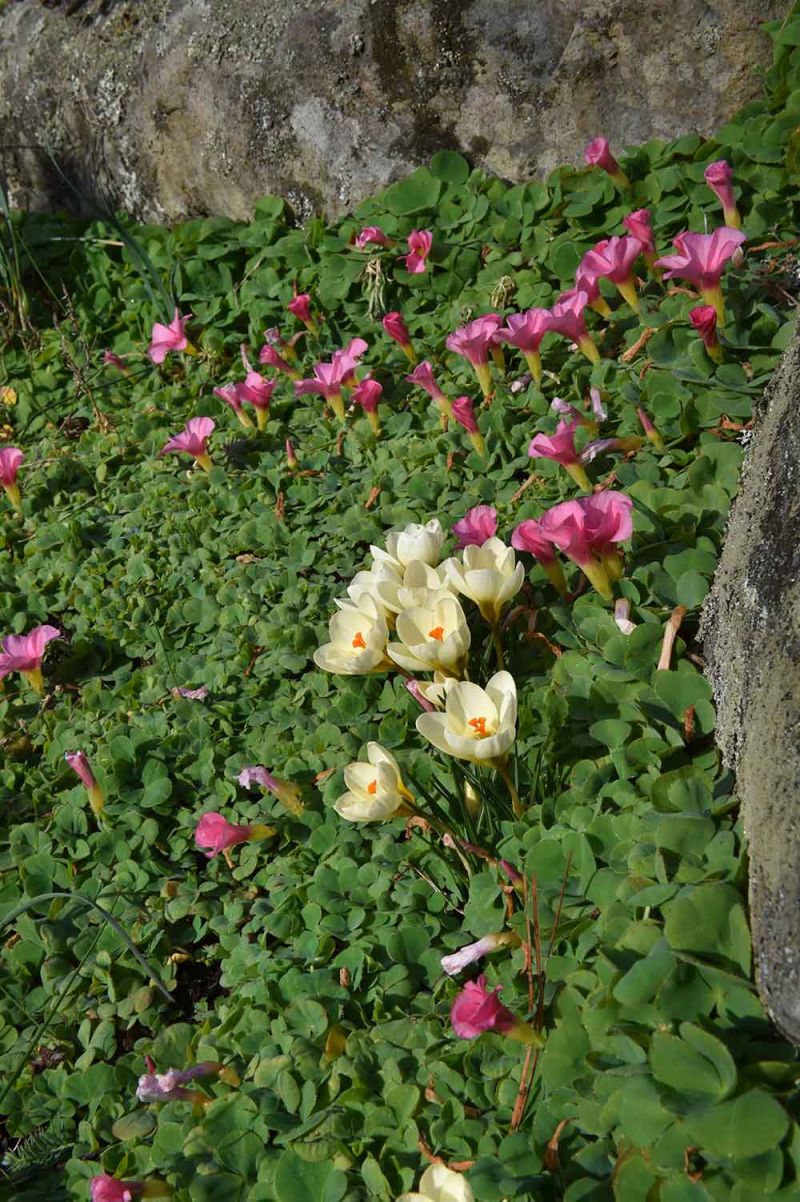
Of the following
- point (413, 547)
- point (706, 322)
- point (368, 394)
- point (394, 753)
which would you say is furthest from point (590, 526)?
point (368, 394)

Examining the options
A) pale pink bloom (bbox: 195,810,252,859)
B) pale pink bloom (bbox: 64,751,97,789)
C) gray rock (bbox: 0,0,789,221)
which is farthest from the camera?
gray rock (bbox: 0,0,789,221)

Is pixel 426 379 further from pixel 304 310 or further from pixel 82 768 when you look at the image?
pixel 82 768

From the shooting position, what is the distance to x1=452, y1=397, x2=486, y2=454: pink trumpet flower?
287cm

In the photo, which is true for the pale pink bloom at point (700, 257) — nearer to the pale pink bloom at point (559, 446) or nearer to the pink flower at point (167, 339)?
the pale pink bloom at point (559, 446)

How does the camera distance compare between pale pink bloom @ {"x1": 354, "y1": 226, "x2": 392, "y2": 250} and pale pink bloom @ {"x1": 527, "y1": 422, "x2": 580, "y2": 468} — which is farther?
pale pink bloom @ {"x1": 354, "y1": 226, "x2": 392, "y2": 250}

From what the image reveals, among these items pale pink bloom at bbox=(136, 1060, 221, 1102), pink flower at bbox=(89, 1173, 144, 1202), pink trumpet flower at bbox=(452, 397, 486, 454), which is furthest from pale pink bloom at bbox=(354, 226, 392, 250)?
pink flower at bbox=(89, 1173, 144, 1202)

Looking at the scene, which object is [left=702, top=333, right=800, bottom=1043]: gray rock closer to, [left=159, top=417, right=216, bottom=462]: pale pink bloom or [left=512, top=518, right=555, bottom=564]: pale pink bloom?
[left=512, top=518, right=555, bottom=564]: pale pink bloom

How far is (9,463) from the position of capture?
11.3 feet

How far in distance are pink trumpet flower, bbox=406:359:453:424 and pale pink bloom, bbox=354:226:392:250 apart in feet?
2.34

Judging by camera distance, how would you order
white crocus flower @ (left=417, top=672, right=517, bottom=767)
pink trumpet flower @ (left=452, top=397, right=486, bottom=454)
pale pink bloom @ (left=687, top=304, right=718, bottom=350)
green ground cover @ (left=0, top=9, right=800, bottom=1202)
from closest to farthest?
green ground cover @ (left=0, top=9, right=800, bottom=1202) < white crocus flower @ (left=417, top=672, right=517, bottom=767) < pale pink bloom @ (left=687, top=304, right=718, bottom=350) < pink trumpet flower @ (left=452, top=397, right=486, bottom=454)

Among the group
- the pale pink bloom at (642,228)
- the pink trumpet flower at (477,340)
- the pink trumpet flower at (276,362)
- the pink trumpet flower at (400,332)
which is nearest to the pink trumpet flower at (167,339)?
the pink trumpet flower at (276,362)

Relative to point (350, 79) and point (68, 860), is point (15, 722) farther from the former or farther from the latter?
point (350, 79)

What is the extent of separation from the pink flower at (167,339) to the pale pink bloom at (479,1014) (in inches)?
100

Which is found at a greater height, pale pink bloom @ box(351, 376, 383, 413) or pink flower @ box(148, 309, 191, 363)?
pink flower @ box(148, 309, 191, 363)
